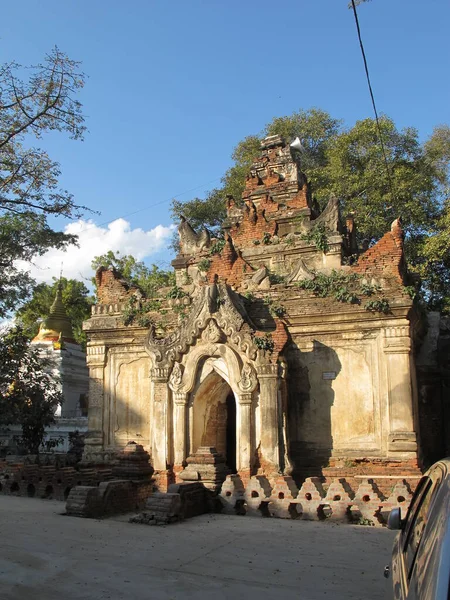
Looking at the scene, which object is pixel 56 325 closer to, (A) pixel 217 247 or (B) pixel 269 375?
(A) pixel 217 247

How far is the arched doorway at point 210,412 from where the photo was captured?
13160 mm

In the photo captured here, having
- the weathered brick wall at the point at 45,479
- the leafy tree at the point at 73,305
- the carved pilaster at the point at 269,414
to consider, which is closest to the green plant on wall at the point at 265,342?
the carved pilaster at the point at 269,414

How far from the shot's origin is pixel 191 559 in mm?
7715

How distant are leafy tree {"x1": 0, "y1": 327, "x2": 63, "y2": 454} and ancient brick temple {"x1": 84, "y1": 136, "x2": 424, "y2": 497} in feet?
17.5

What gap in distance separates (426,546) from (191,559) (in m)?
5.56

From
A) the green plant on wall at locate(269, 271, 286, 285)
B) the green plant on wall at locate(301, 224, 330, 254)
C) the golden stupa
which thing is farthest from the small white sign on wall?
the golden stupa

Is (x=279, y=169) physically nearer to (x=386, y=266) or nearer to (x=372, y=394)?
(x=386, y=266)

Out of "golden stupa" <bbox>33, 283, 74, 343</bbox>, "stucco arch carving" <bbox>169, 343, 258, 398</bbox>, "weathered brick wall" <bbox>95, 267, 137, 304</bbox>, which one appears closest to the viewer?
"stucco arch carving" <bbox>169, 343, 258, 398</bbox>

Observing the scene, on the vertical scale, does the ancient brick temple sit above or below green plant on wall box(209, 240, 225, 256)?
below

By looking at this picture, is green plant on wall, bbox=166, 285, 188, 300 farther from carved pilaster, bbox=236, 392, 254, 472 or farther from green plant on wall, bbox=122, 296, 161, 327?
carved pilaster, bbox=236, 392, 254, 472

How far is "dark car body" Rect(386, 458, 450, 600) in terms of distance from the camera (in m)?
2.35

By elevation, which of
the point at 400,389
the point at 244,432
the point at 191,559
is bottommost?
the point at 191,559

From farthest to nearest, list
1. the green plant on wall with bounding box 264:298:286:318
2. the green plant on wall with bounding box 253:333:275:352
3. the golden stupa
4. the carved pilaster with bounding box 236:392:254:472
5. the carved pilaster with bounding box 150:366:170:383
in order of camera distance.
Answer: the golden stupa, the green plant on wall with bounding box 264:298:286:318, the carved pilaster with bounding box 150:366:170:383, the green plant on wall with bounding box 253:333:275:352, the carved pilaster with bounding box 236:392:254:472

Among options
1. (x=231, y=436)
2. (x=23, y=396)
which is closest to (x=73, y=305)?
(x=23, y=396)
